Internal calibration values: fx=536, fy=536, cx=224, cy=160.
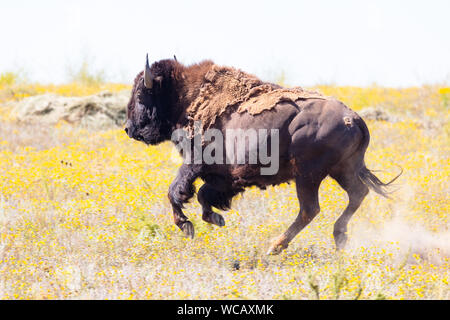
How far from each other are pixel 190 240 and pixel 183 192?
52 centimetres

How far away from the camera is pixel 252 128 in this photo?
5250 mm

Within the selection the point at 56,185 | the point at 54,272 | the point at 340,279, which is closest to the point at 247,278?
the point at 340,279

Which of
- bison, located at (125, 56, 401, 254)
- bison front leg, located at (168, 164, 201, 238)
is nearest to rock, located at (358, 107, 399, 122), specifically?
bison, located at (125, 56, 401, 254)

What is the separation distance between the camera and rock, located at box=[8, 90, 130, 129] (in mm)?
14047

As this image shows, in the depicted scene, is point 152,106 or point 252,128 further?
point 152,106

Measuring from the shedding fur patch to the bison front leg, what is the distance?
0.43 metres

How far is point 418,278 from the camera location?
14.5 ft

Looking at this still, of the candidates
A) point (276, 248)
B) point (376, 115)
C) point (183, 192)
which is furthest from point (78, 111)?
point (276, 248)

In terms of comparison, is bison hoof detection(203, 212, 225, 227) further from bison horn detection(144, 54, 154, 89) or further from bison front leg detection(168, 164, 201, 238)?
bison horn detection(144, 54, 154, 89)

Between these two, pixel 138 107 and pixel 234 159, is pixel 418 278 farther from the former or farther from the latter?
pixel 138 107

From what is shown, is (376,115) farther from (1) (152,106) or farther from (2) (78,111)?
(1) (152,106)

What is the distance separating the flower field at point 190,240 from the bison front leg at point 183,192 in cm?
18

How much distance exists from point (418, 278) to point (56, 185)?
218 inches

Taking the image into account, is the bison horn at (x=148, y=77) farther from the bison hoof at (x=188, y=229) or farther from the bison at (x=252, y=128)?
the bison hoof at (x=188, y=229)
